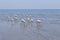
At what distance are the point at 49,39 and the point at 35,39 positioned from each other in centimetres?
100

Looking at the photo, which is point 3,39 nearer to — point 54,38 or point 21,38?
point 21,38

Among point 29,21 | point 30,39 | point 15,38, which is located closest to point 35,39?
point 30,39

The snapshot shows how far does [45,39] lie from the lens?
13.9 meters

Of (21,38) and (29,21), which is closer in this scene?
(21,38)

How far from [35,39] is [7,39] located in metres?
1.97

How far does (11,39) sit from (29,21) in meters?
10.2

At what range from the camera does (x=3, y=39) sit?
539 inches

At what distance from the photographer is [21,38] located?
1420 centimetres

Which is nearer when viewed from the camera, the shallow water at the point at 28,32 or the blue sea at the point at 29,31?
the shallow water at the point at 28,32

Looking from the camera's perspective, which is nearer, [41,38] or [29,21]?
[41,38]

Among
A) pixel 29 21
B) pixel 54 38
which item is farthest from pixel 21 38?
pixel 29 21

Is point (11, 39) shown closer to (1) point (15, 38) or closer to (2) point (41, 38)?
(1) point (15, 38)

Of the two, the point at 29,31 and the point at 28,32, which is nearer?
the point at 28,32

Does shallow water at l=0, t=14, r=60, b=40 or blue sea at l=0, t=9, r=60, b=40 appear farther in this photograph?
blue sea at l=0, t=9, r=60, b=40
